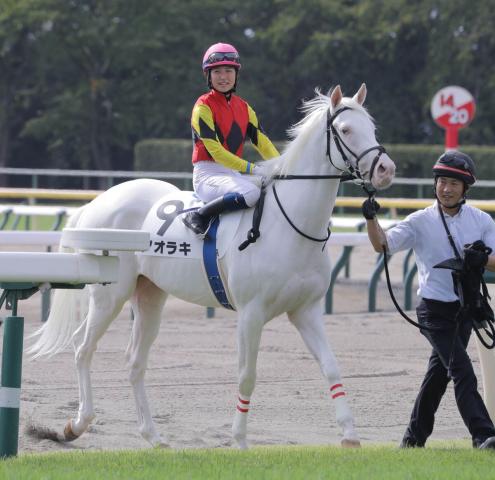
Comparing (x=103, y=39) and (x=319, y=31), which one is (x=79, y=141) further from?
(x=319, y=31)

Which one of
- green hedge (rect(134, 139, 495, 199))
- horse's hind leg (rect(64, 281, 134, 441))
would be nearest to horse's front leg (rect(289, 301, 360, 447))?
horse's hind leg (rect(64, 281, 134, 441))

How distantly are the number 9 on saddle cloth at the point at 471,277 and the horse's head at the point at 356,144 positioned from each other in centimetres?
53

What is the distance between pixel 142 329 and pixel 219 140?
1286 mm

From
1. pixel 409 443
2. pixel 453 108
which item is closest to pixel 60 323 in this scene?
pixel 409 443

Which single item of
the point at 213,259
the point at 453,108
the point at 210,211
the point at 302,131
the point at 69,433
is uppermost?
the point at 302,131

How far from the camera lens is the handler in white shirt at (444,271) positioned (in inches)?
277

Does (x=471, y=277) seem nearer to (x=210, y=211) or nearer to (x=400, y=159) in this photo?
(x=210, y=211)

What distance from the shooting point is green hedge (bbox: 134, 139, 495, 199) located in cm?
3197

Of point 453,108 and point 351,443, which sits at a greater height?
point 453,108

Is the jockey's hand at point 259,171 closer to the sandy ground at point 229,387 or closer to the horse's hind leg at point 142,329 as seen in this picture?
the horse's hind leg at point 142,329

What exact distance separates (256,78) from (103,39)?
4.90 metres

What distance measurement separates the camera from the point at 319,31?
139 ft

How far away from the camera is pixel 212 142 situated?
8078 mm

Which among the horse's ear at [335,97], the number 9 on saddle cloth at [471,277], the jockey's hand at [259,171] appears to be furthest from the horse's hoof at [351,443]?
the horse's ear at [335,97]
